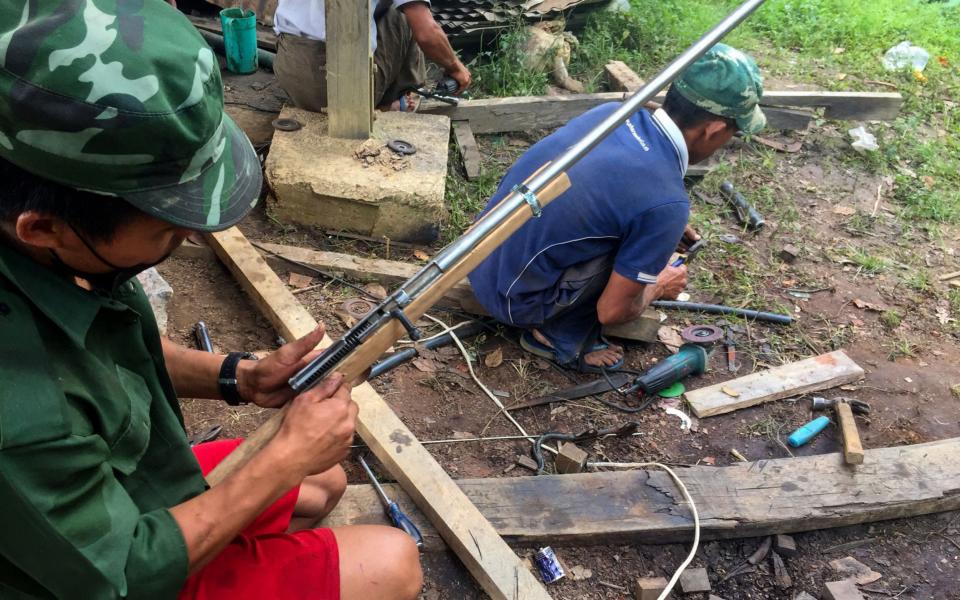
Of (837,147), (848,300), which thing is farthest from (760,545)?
(837,147)

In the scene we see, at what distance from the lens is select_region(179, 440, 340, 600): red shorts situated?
1714 millimetres

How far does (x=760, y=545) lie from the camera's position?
9.02 feet

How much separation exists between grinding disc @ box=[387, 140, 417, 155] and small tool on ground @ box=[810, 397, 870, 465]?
2.58m

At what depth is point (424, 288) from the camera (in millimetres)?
1787

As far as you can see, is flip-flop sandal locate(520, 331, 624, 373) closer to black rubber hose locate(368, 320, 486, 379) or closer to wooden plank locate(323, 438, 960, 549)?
black rubber hose locate(368, 320, 486, 379)

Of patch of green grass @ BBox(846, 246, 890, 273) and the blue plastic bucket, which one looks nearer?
patch of green grass @ BBox(846, 246, 890, 273)

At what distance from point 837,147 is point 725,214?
170 cm

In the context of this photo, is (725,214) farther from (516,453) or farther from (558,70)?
(516,453)

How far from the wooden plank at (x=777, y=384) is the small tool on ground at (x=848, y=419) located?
0.37ft

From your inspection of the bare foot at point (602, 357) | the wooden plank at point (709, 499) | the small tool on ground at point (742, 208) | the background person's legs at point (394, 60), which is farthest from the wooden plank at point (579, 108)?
the wooden plank at point (709, 499)

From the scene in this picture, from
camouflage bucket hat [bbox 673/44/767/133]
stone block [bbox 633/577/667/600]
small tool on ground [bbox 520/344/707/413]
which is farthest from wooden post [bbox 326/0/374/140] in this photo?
stone block [bbox 633/577/667/600]

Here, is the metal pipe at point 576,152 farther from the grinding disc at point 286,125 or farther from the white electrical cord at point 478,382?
the grinding disc at point 286,125

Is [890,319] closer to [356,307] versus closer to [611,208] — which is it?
[611,208]

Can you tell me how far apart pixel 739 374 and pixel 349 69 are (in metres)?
2.68
